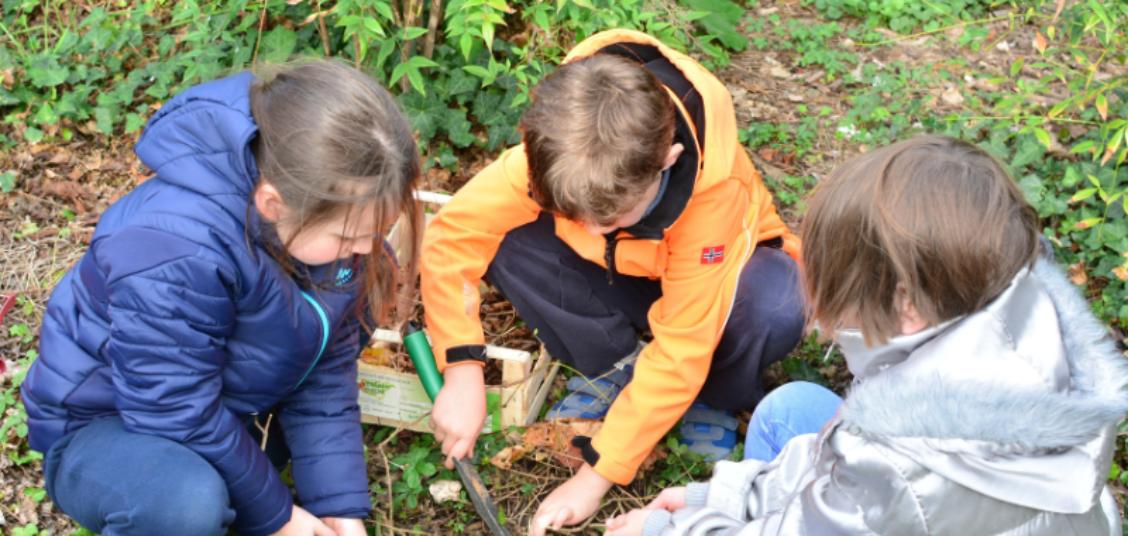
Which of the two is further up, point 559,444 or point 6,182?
point 6,182

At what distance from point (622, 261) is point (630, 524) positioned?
2.29 ft

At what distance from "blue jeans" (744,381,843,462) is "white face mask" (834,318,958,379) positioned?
51 centimetres

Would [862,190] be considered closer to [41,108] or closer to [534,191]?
[534,191]

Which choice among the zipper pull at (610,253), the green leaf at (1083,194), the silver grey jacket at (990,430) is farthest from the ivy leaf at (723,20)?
the silver grey jacket at (990,430)

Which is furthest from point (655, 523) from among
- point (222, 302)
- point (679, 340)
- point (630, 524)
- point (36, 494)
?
point (36, 494)

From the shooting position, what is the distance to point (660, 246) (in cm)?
264

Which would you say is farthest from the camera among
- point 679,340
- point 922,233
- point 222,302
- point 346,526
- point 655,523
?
point 679,340

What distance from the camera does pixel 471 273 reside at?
9.20 ft

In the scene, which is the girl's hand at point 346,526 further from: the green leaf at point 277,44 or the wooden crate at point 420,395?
the green leaf at point 277,44

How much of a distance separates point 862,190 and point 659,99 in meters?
0.66

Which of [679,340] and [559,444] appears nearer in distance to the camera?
[679,340]

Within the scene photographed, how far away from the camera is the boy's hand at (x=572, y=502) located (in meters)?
2.53

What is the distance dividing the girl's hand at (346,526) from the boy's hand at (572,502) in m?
0.41

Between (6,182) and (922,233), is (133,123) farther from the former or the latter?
(922,233)
